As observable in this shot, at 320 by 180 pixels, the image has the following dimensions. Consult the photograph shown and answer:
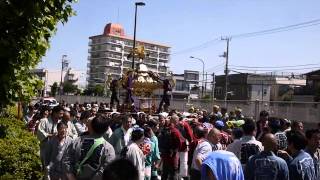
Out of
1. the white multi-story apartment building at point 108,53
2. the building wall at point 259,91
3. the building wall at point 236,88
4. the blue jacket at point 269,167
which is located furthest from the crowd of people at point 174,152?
the white multi-story apartment building at point 108,53

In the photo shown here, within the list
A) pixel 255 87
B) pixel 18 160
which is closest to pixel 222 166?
pixel 18 160

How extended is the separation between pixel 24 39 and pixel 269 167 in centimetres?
384

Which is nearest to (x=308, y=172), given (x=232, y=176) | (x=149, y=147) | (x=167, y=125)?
(x=232, y=176)

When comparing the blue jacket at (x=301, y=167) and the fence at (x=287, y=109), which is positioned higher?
the fence at (x=287, y=109)

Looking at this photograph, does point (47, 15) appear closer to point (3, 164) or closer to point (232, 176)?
point (3, 164)

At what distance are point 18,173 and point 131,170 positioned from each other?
5282 millimetres

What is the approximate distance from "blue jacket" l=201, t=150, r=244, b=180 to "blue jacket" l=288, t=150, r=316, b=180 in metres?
1.29

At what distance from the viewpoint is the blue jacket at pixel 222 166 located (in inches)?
211

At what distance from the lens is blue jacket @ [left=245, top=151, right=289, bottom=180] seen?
6176 millimetres

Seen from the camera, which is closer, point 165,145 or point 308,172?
point 308,172

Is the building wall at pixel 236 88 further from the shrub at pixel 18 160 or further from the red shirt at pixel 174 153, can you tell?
the shrub at pixel 18 160

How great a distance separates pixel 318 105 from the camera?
18797mm

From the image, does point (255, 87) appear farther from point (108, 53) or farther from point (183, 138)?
point (183, 138)

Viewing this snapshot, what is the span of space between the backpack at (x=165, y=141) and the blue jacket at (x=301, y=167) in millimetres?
5101
